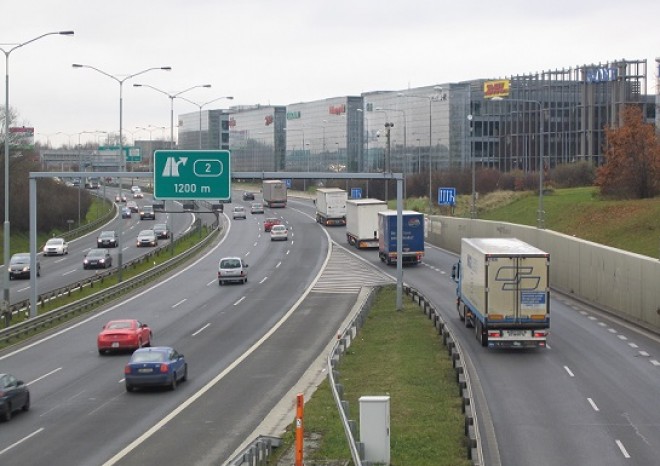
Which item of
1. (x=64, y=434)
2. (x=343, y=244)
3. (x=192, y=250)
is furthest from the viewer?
(x=343, y=244)

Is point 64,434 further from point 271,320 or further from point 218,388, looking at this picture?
point 271,320

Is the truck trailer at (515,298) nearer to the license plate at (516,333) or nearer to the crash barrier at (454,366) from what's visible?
the license plate at (516,333)

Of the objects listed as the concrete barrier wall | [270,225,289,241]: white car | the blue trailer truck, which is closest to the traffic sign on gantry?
the concrete barrier wall

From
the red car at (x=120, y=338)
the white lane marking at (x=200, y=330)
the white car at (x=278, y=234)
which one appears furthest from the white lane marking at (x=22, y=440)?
the white car at (x=278, y=234)

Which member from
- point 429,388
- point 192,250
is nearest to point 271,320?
point 429,388

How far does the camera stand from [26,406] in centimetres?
2844

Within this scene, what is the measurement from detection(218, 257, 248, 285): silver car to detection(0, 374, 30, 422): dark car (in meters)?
35.2

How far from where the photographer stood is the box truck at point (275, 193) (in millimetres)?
134000

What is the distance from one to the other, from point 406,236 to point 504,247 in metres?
32.5

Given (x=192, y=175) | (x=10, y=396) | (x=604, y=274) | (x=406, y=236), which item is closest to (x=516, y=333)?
(x=604, y=274)

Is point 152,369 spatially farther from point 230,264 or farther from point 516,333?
point 230,264

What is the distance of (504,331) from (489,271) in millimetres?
1923

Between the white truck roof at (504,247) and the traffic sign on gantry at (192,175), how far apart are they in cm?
1173

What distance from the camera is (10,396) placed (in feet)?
88.6
